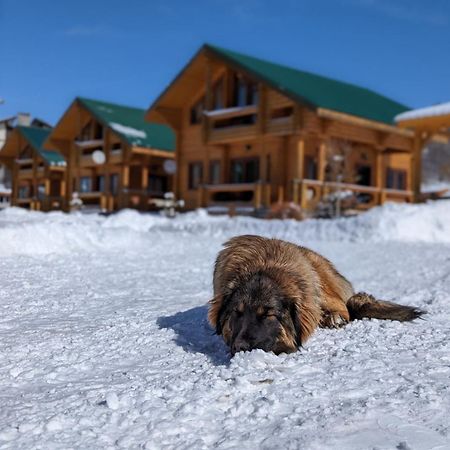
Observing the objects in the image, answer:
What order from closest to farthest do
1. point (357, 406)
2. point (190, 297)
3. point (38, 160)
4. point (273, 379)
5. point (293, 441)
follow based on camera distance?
1. point (293, 441)
2. point (357, 406)
3. point (273, 379)
4. point (190, 297)
5. point (38, 160)

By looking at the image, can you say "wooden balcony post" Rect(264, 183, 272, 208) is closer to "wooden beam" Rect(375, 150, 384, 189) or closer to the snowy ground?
"wooden beam" Rect(375, 150, 384, 189)

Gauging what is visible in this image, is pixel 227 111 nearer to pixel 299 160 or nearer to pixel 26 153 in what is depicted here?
pixel 299 160

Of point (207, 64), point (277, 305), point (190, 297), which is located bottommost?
point (190, 297)

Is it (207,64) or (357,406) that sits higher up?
(207,64)

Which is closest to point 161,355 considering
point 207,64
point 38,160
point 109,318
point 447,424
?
point 109,318

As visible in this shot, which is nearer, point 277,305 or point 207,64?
point 277,305

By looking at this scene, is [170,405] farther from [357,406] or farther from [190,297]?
[190,297]

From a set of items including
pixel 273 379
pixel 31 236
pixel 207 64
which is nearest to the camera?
pixel 273 379
